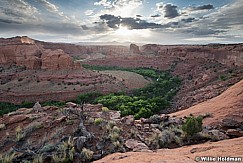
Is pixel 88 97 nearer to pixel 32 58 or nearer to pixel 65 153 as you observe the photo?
pixel 32 58

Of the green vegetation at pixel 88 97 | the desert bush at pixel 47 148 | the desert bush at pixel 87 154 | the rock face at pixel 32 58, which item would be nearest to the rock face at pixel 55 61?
the rock face at pixel 32 58

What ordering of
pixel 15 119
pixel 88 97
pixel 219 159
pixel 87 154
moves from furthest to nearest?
pixel 88 97 → pixel 15 119 → pixel 87 154 → pixel 219 159

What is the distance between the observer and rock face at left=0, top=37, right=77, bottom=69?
43.8 meters

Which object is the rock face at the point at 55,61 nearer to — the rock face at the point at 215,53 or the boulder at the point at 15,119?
the boulder at the point at 15,119

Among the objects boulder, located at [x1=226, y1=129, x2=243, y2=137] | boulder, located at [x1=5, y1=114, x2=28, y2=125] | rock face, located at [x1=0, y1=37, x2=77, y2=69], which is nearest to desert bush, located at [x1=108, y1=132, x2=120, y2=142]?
boulder, located at [x1=226, y1=129, x2=243, y2=137]

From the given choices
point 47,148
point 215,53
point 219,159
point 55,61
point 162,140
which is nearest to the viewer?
point 219,159

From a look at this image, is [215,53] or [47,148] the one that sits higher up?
[215,53]

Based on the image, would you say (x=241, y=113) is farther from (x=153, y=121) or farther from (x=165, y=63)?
(x=165, y=63)

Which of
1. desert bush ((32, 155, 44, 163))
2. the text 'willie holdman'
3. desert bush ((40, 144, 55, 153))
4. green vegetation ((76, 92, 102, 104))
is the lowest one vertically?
green vegetation ((76, 92, 102, 104))

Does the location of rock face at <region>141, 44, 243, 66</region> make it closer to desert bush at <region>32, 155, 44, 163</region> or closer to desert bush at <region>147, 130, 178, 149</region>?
desert bush at <region>147, 130, 178, 149</region>

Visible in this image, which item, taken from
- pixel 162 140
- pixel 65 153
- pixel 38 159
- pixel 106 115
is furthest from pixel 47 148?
pixel 106 115

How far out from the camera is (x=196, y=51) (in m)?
60.0

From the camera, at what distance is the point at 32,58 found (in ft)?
148

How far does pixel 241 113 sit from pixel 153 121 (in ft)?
14.7
